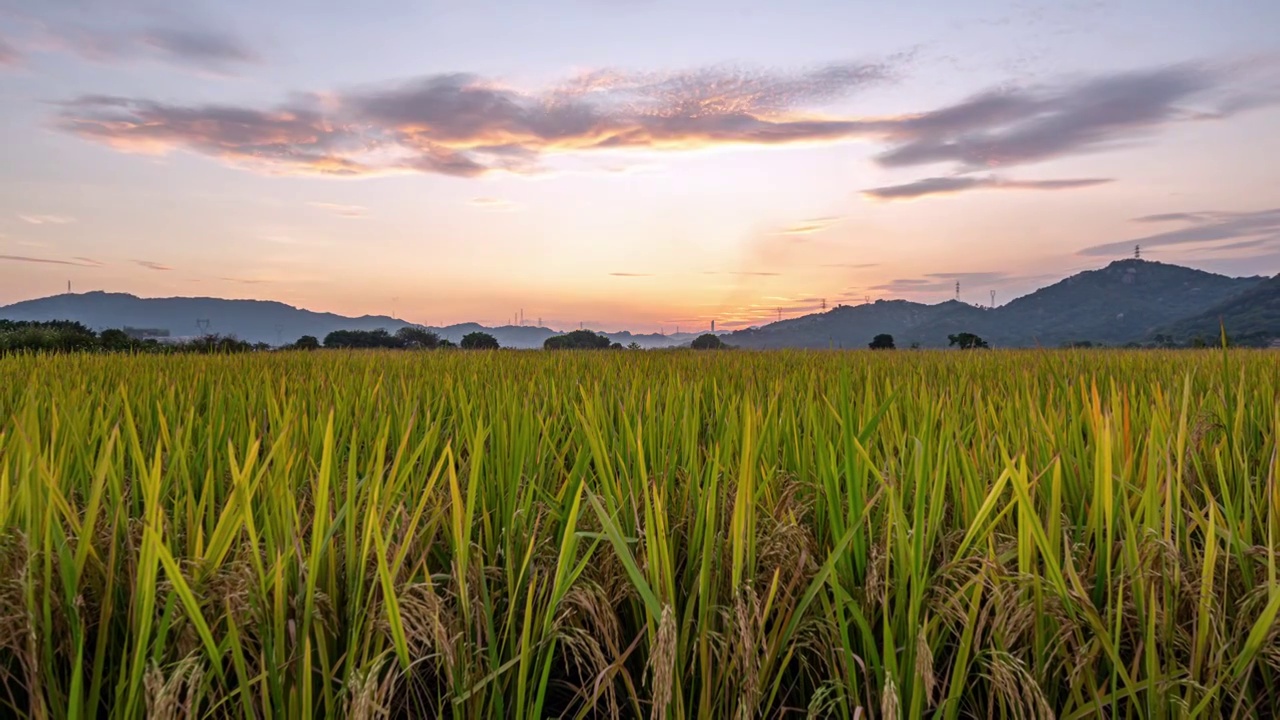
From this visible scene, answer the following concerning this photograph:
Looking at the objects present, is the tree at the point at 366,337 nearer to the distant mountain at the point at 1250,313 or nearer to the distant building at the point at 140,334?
the distant building at the point at 140,334

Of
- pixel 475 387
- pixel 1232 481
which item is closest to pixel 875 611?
pixel 1232 481

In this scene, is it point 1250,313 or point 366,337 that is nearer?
point 366,337

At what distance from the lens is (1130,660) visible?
1513mm

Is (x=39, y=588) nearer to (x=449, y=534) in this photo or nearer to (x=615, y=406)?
(x=449, y=534)

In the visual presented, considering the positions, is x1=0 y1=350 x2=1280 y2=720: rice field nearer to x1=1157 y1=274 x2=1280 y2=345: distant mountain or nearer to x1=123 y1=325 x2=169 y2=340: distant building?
x1=123 y1=325 x2=169 y2=340: distant building

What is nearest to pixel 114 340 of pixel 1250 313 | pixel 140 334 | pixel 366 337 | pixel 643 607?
pixel 366 337

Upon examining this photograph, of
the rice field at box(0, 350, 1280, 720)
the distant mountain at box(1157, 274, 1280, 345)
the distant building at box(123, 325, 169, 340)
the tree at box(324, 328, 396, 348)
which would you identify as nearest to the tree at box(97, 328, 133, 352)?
the distant building at box(123, 325, 169, 340)

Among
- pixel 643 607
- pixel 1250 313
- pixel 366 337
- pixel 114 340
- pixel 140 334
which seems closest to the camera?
pixel 643 607

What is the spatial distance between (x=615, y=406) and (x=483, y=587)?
2.35 metres

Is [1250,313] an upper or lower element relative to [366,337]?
upper

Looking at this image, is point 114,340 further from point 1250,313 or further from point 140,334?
point 1250,313

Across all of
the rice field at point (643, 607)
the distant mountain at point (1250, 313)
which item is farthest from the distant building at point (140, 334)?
the distant mountain at point (1250, 313)

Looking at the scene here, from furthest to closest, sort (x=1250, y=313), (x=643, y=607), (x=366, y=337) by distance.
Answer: (x=1250, y=313)
(x=366, y=337)
(x=643, y=607)

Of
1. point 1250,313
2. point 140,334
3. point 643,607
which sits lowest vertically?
point 643,607
